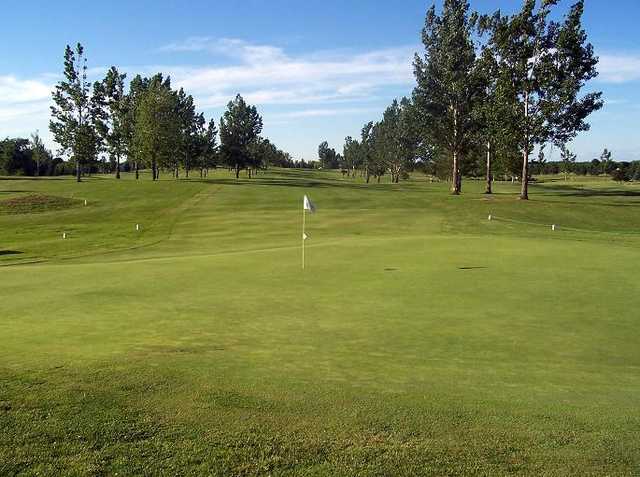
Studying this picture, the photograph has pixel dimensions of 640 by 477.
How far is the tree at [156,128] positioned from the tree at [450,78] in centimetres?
4118

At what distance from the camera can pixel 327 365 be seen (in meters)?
9.20

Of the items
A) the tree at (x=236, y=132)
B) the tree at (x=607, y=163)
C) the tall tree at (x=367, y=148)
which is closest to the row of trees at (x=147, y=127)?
the tree at (x=236, y=132)

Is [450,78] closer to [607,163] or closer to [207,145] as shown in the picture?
[207,145]

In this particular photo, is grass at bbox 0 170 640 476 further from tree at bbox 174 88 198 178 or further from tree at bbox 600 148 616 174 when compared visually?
tree at bbox 600 148 616 174

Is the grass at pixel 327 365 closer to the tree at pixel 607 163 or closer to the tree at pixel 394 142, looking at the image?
the tree at pixel 394 142

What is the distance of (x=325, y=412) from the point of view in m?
6.94

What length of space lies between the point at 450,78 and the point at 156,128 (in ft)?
153

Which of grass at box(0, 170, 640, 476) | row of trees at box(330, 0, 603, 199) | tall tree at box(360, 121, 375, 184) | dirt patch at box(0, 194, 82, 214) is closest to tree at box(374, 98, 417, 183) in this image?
tall tree at box(360, 121, 375, 184)

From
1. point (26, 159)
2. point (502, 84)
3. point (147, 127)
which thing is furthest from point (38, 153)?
point (502, 84)

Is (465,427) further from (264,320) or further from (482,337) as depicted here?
(264,320)

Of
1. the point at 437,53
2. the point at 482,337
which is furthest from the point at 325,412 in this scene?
the point at 437,53

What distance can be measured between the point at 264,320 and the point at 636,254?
1957cm

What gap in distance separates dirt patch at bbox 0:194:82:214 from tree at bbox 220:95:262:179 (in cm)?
5361

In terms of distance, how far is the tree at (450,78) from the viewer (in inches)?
2527
